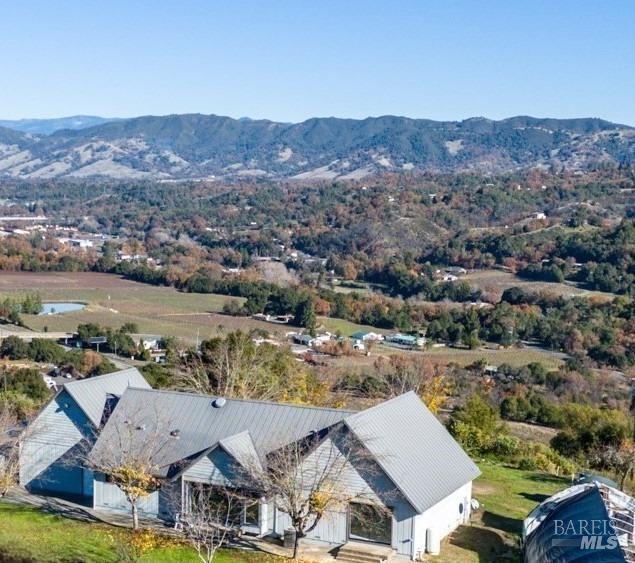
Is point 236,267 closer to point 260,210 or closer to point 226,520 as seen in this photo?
point 260,210

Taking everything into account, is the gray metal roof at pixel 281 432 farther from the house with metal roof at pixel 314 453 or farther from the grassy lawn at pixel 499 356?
the grassy lawn at pixel 499 356

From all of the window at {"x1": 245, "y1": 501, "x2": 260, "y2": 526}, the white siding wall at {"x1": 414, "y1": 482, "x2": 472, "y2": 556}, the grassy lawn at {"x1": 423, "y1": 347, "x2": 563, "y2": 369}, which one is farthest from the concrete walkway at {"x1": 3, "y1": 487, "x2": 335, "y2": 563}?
the grassy lawn at {"x1": 423, "y1": 347, "x2": 563, "y2": 369}

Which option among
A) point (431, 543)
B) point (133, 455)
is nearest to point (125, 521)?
point (133, 455)

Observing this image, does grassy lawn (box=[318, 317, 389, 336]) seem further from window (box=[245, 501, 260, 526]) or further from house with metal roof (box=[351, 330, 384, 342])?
window (box=[245, 501, 260, 526])

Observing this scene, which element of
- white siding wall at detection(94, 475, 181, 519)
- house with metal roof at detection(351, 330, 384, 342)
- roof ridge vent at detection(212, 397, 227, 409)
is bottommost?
house with metal roof at detection(351, 330, 384, 342)

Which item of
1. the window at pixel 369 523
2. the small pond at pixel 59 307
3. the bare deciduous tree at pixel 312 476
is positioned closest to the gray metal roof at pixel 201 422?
the bare deciduous tree at pixel 312 476

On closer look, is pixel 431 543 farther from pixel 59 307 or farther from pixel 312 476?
pixel 59 307

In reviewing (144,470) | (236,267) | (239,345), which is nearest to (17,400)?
(239,345)
